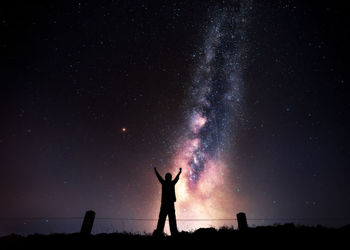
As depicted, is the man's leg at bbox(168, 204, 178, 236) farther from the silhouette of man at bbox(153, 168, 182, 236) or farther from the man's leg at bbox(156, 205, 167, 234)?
the man's leg at bbox(156, 205, 167, 234)

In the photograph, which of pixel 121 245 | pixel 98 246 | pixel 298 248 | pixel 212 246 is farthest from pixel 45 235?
pixel 298 248

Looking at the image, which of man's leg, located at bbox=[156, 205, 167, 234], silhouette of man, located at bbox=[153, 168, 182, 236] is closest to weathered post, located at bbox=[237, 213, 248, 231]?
silhouette of man, located at bbox=[153, 168, 182, 236]

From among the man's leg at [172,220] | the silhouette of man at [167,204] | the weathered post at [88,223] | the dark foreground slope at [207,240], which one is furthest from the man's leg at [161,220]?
the weathered post at [88,223]

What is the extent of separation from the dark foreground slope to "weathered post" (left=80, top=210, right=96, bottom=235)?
0.54 ft

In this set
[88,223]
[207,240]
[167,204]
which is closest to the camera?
[207,240]

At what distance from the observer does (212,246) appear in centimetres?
489

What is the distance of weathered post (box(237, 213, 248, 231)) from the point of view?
5.93 m

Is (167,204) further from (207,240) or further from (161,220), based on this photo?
(207,240)

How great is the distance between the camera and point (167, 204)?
6.51 meters

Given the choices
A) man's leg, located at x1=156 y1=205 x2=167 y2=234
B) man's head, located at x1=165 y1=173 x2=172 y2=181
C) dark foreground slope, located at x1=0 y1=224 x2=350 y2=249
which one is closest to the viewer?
dark foreground slope, located at x1=0 y1=224 x2=350 y2=249

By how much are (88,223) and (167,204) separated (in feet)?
7.46

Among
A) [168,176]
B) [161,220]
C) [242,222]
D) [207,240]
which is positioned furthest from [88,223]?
[242,222]

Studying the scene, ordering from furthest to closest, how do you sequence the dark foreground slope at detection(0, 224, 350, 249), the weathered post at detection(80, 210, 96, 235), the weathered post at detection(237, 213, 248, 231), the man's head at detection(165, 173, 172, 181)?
the man's head at detection(165, 173, 172, 181) → the weathered post at detection(237, 213, 248, 231) → the weathered post at detection(80, 210, 96, 235) → the dark foreground slope at detection(0, 224, 350, 249)

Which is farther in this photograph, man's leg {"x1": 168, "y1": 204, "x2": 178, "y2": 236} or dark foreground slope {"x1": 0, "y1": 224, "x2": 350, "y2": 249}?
man's leg {"x1": 168, "y1": 204, "x2": 178, "y2": 236}
